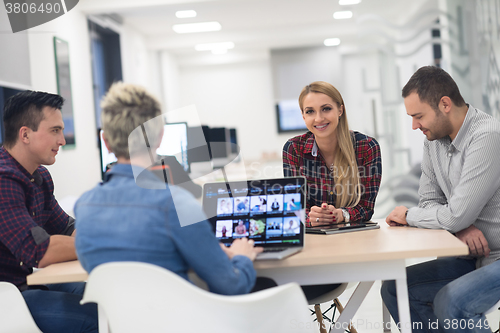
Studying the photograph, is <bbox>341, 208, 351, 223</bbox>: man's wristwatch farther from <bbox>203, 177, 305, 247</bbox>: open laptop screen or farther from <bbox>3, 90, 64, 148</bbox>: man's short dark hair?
<bbox>3, 90, 64, 148</bbox>: man's short dark hair

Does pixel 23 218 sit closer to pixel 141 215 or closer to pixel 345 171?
pixel 141 215

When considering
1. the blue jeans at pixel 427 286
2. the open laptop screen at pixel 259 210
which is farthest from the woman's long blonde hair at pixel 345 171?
the open laptop screen at pixel 259 210

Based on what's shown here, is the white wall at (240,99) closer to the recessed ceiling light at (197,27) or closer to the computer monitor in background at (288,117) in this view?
the computer monitor in background at (288,117)

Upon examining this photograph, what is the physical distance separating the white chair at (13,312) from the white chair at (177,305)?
49cm

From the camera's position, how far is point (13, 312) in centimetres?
152

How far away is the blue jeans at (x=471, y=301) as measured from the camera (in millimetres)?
1501

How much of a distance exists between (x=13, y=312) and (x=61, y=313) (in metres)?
0.15

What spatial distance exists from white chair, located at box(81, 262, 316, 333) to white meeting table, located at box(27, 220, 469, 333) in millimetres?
192

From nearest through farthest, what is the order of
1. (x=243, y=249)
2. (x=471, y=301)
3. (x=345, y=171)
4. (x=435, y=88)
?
(x=243, y=249)
(x=471, y=301)
(x=435, y=88)
(x=345, y=171)

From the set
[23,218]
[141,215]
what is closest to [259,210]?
[141,215]

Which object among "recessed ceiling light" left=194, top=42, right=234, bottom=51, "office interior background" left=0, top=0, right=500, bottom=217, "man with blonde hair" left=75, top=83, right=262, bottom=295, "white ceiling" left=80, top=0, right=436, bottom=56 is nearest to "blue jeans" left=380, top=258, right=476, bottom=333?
"man with blonde hair" left=75, top=83, right=262, bottom=295

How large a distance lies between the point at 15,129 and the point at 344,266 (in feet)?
4.44

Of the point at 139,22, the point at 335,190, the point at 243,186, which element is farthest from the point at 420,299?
the point at 139,22

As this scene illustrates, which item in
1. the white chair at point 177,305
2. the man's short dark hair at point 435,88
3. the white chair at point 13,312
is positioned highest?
the man's short dark hair at point 435,88
